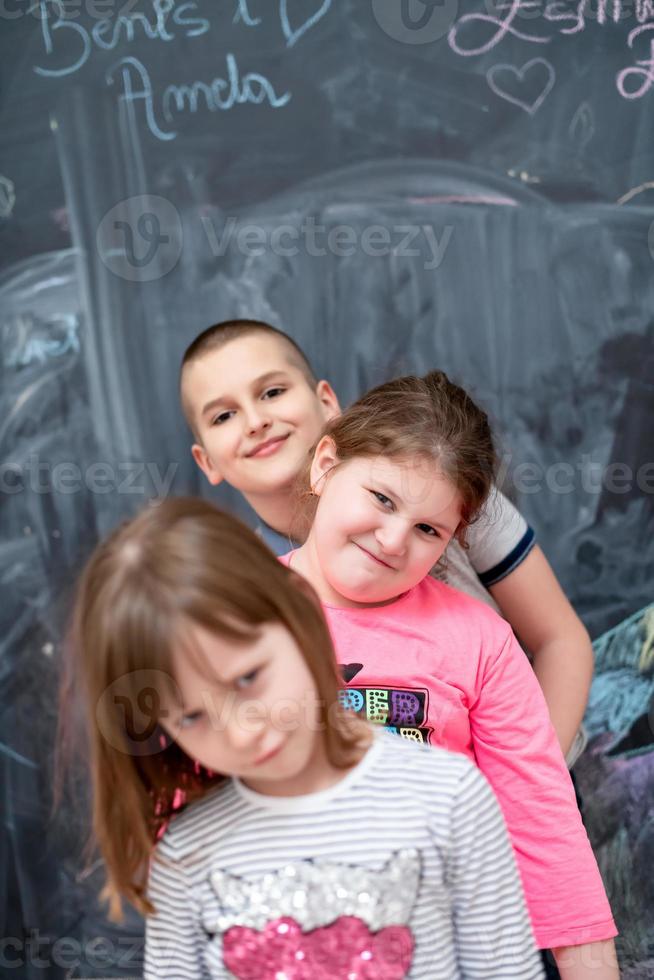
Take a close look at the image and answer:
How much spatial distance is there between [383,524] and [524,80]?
1140mm

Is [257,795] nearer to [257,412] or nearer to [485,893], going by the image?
[485,893]

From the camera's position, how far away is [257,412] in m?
1.64

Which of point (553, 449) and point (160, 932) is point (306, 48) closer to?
point (553, 449)

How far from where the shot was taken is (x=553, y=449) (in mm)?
2002

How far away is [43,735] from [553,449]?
1182 millimetres

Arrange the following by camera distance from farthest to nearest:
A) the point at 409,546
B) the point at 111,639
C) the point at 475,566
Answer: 1. the point at 475,566
2. the point at 409,546
3. the point at 111,639

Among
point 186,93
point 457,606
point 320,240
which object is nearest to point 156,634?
point 457,606

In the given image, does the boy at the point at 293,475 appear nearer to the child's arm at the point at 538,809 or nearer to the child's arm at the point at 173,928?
the child's arm at the point at 538,809

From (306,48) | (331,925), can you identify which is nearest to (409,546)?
(331,925)

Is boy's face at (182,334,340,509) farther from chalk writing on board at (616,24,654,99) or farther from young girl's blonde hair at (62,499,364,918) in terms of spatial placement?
chalk writing on board at (616,24,654,99)

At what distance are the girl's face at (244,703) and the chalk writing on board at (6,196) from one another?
1.42 meters

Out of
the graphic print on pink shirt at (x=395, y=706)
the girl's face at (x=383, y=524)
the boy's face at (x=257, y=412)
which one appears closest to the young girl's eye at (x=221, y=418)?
the boy's face at (x=257, y=412)

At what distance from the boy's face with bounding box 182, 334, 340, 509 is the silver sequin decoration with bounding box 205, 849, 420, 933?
0.76 m

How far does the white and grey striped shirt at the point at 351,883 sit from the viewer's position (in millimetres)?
931
